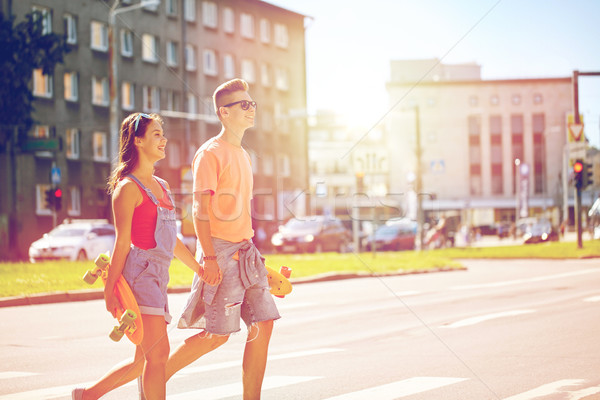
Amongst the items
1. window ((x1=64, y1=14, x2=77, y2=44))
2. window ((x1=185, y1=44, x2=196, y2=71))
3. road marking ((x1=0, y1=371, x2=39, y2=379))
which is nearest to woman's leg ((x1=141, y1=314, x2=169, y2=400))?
road marking ((x1=0, y1=371, x2=39, y2=379))

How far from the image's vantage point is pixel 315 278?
2053cm

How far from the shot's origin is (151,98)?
53594mm

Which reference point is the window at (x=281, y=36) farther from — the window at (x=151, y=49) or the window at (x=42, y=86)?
the window at (x=42, y=86)

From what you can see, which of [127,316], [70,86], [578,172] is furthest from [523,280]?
[70,86]

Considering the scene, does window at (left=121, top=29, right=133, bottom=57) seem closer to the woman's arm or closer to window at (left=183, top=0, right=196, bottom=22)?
window at (left=183, top=0, right=196, bottom=22)

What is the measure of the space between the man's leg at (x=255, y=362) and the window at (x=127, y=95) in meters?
46.6

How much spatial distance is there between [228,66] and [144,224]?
2244 inches

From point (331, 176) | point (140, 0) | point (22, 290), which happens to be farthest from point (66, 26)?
point (331, 176)

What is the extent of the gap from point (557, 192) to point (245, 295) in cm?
8967

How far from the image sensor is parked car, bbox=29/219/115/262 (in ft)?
101

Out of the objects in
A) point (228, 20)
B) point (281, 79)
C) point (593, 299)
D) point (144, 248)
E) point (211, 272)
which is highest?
point (228, 20)

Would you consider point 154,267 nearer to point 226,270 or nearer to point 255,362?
point 226,270

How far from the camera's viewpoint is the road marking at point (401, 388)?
6410mm

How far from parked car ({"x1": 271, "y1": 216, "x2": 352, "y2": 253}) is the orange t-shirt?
35683 mm
